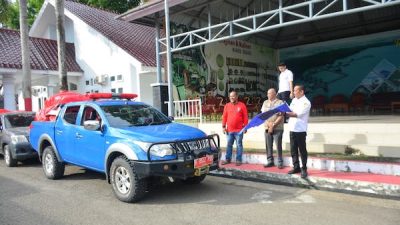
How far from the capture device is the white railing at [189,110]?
13.4m

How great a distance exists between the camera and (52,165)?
8.54m

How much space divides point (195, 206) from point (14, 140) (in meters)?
6.62

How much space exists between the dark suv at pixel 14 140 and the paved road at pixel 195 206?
2.53 metres

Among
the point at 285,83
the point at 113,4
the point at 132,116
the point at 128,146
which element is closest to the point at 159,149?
the point at 128,146

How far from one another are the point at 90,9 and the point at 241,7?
33.5 ft

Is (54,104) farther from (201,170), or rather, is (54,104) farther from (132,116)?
(201,170)

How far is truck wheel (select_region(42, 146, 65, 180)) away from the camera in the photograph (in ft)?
27.8

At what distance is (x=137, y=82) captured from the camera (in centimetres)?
1748

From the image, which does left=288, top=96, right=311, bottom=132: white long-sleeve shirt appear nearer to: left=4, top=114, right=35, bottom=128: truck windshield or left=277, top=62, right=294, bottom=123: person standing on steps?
left=277, top=62, right=294, bottom=123: person standing on steps

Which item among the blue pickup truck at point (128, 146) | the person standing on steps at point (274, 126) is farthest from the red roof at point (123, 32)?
the person standing on steps at point (274, 126)

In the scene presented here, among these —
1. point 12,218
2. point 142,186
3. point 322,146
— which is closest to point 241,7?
point 322,146

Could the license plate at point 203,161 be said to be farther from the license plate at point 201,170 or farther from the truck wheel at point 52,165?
the truck wheel at point 52,165

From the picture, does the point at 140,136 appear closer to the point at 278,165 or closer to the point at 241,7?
the point at 278,165

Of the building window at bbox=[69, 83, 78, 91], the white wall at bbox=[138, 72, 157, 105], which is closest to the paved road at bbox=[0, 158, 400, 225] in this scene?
the white wall at bbox=[138, 72, 157, 105]
